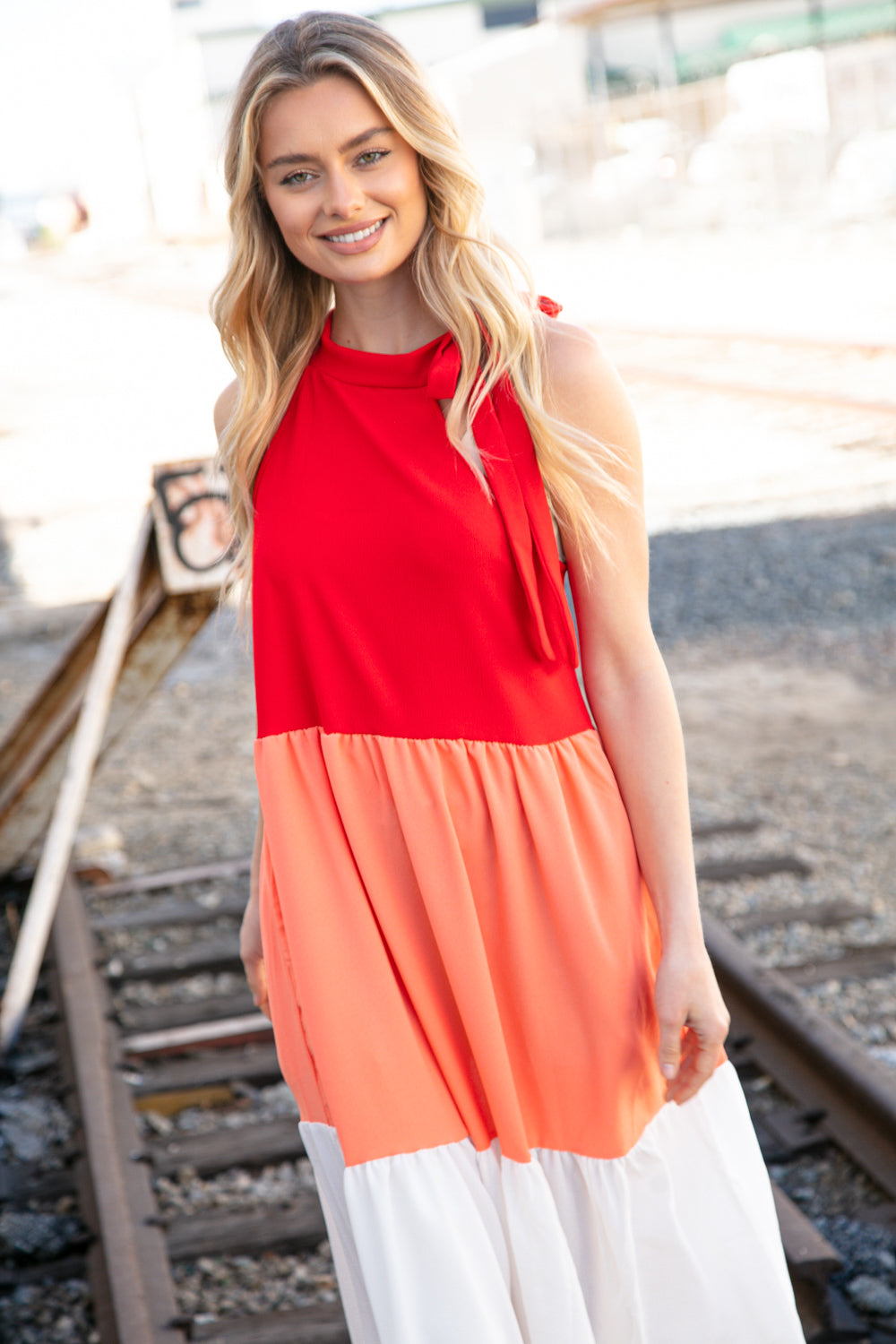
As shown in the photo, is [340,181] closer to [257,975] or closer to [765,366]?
[257,975]

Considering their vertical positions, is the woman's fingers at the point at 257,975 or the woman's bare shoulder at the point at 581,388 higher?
the woman's bare shoulder at the point at 581,388

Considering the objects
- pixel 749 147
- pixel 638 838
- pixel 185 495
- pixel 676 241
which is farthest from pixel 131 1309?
pixel 749 147

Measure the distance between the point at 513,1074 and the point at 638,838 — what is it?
366 mm

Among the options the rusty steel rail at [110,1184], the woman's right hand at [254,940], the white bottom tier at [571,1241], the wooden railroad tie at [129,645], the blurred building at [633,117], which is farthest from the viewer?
the blurred building at [633,117]

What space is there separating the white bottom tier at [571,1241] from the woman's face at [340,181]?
47.5 inches

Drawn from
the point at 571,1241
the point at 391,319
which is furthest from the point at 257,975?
the point at 391,319

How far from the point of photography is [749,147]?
27078 mm

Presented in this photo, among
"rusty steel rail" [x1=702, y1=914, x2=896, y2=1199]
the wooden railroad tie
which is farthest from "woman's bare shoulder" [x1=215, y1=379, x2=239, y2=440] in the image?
"rusty steel rail" [x1=702, y1=914, x2=896, y2=1199]

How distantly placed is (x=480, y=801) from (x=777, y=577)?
7707 millimetres

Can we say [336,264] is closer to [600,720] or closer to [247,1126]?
[600,720]

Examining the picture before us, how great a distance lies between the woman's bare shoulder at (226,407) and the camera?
224 centimetres

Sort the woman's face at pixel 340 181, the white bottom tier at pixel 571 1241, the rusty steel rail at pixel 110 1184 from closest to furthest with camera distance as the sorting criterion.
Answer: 1. the white bottom tier at pixel 571 1241
2. the woman's face at pixel 340 181
3. the rusty steel rail at pixel 110 1184

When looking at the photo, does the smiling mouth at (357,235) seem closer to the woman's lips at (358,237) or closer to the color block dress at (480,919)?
→ the woman's lips at (358,237)

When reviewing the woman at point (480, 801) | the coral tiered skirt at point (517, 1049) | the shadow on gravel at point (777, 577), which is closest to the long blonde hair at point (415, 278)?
the woman at point (480, 801)
